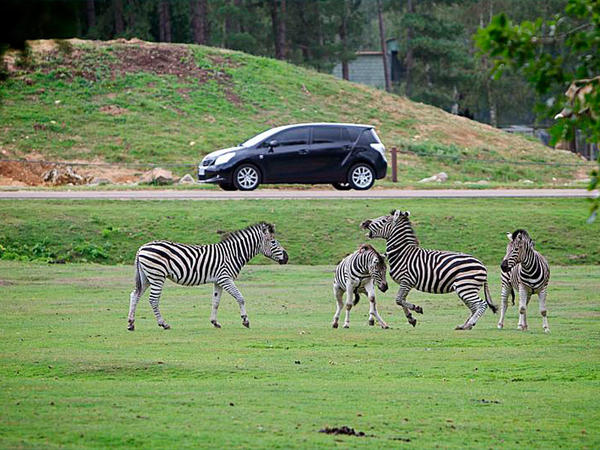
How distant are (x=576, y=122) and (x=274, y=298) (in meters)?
16.4

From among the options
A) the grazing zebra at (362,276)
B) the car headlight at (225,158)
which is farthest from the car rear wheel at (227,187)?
the grazing zebra at (362,276)

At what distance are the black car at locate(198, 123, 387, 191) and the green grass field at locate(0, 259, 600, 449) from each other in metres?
15.7

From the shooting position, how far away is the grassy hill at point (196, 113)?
50.5m

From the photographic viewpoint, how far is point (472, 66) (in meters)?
82.1

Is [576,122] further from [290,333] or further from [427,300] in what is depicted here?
[427,300]

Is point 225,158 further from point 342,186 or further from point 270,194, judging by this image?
point 342,186

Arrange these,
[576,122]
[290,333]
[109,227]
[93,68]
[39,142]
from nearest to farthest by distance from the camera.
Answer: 1. [576,122]
2. [290,333]
3. [109,227]
4. [39,142]
5. [93,68]

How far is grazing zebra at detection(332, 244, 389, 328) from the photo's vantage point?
59.9 ft

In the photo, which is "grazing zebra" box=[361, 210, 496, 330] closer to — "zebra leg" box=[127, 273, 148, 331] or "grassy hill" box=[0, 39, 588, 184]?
"zebra leg" box=[127, 273, 148, 331]

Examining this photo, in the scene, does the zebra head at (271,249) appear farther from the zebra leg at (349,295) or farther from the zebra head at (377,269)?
the zebra head at (377,269)

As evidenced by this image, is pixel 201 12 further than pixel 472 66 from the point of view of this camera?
No

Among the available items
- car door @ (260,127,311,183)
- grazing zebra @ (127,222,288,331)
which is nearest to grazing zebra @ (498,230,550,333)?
grazing zebra @ (127,222,288,331)

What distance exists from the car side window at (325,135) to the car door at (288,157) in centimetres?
31

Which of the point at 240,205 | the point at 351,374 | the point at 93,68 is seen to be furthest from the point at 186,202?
the point at 93,68
